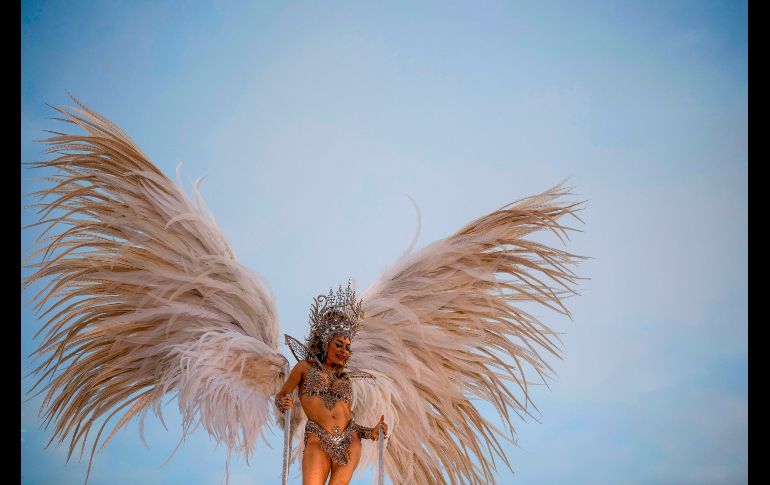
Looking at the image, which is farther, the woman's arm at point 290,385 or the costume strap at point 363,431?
the costume strap at point 363,431

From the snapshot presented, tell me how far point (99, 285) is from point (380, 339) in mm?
1538

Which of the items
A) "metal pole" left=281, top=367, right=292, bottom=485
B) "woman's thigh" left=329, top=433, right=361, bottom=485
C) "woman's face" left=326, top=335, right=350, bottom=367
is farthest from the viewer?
"woman's face" left=326, top=335, right=350, bottom=367

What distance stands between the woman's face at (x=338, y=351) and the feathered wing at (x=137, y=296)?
27cm

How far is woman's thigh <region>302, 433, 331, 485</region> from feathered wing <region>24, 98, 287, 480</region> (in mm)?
353

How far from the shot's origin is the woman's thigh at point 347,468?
519cm

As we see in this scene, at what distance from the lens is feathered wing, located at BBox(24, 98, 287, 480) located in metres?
5.34

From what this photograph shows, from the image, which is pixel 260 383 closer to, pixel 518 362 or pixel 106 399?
pixel 106 399

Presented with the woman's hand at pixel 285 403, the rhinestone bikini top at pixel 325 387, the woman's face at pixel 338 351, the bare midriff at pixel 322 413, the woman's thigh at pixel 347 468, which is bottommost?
the woman's thigh at pixel 347 468

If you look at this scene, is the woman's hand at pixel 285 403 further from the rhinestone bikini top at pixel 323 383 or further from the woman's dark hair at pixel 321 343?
the woman's dark hair at pixel 321 343

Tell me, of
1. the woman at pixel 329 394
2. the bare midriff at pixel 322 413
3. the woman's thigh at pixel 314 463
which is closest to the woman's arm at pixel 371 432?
the woman at pixel 329 394

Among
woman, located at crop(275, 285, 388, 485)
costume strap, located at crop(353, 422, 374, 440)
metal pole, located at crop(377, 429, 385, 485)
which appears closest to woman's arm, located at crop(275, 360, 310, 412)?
woman, located at crop(275, 285, 388, 485)

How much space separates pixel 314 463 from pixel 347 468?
0.18 meters

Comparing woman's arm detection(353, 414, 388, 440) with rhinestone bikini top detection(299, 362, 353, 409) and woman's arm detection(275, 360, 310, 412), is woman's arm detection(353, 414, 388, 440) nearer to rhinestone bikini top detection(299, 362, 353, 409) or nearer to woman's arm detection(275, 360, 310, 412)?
rhinestone bikini top detection(299, 362, 353, 409)

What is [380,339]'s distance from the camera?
5.52 m
